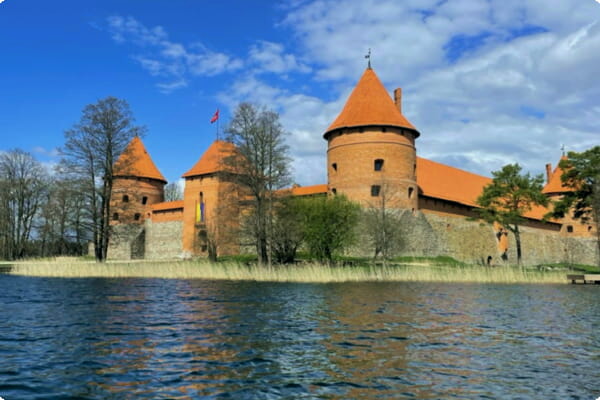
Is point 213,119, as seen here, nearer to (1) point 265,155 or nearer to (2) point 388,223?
(1) point 265,155

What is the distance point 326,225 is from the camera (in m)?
23.6

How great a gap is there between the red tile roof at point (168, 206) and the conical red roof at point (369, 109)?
13.5 metres

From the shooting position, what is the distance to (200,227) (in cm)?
3606

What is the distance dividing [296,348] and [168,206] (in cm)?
3486

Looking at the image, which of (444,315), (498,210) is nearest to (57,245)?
(498,210)

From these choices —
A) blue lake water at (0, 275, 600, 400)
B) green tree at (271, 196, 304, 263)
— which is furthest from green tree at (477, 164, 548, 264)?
blue lake water at (0, 275, 600, 400)

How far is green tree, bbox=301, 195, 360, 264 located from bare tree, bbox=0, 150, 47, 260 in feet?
74.6

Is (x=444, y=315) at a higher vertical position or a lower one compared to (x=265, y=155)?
lower

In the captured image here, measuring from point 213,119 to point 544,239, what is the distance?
26.1m

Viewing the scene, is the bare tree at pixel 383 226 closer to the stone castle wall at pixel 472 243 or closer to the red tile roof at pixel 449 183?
the stone castle wall at pixel 472 243

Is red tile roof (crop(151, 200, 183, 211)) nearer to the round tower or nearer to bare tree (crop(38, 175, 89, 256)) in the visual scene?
bare tree (crop(38, 175, 89, 256))

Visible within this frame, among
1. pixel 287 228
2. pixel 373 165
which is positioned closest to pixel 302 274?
pixel 287 228

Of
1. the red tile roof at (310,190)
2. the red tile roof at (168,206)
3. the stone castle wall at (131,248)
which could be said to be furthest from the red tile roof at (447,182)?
the stone castle wall at (131,248)

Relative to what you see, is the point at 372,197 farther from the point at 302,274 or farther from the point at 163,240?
the point at 163,240
